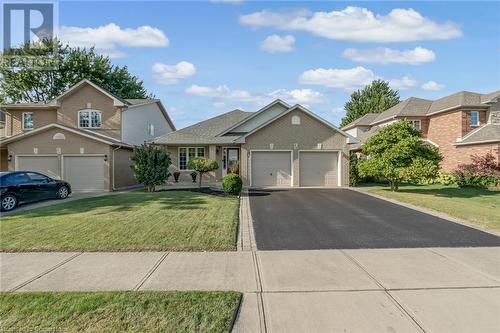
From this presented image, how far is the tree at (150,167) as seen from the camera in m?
18.6

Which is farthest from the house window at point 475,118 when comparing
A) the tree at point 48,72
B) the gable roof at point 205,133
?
the tree at point 48,72

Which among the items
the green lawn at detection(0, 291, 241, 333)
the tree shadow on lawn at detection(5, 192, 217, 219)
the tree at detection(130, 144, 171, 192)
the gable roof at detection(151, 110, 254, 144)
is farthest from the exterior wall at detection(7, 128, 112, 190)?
the green lawn at detection(0, 291, 241, 333)

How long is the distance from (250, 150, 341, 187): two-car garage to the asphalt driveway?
24.4 feet

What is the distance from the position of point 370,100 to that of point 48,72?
4914 centimetres

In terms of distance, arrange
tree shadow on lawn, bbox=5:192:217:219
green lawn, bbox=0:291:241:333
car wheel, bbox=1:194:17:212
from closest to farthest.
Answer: green lawn, bbox=0:291:241:333
tree shadow on lawn, bbox=5:192:217:219
car wheel, bbox=1:194:17:212

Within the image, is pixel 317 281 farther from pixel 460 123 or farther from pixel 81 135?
pixel 460 123

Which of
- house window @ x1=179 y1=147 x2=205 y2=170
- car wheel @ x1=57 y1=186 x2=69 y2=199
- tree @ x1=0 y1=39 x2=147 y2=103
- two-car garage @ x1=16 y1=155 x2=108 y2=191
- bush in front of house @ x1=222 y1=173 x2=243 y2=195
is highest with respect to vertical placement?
tree @ x1=0 y1=39 x2=147 y2=103

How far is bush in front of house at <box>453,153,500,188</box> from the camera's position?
2083cm

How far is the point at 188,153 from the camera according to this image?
23.0m

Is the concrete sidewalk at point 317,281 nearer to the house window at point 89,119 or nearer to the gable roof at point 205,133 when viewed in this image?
the gable roof at point 205,133

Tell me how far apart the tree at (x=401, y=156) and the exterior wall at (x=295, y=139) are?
2.56 metres

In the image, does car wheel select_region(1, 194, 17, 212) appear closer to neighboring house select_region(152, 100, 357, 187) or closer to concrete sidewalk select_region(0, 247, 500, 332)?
concrete sidewalk select_region(0, 247, 500, 332)

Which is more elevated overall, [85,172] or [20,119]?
[20,119]

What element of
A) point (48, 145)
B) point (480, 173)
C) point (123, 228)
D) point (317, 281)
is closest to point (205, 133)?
point (48, 145)
